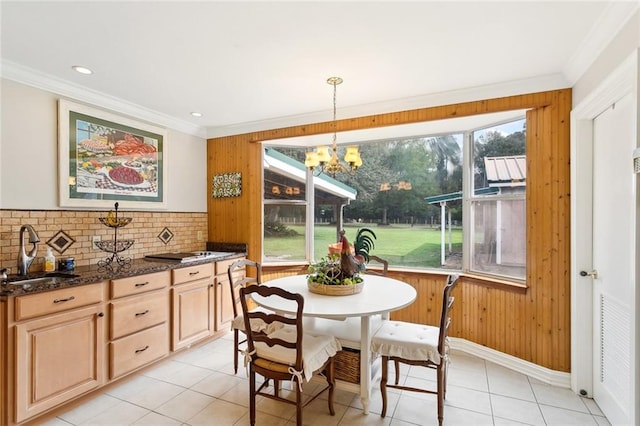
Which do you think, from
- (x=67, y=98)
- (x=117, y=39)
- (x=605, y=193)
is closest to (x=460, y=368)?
(x=605, y=193)

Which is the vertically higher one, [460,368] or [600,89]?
[600,89]

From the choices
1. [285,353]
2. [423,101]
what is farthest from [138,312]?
[423,101]

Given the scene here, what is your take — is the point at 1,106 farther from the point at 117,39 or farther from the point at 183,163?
the point at 183,163

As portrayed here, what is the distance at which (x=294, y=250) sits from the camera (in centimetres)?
442

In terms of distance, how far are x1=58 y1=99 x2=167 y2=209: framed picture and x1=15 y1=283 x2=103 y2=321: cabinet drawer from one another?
0.94 m

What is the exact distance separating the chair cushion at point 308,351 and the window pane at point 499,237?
1955mm

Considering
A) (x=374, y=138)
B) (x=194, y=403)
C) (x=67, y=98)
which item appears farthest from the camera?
(x=374, y=138)

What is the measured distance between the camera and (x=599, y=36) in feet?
6.73

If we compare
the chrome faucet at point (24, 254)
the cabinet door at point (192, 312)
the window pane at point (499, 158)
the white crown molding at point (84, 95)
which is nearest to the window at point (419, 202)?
the window pane at point (499, 158)

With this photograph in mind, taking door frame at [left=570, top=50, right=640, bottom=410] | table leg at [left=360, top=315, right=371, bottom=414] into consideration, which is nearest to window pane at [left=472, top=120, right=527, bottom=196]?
door frame at [left=570, top=50, right=640, bottom=410]

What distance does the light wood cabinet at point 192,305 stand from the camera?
10.4ft

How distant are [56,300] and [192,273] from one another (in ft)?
3.98

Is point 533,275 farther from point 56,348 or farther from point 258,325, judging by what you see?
point 56,348

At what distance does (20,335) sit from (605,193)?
4.03 meters
